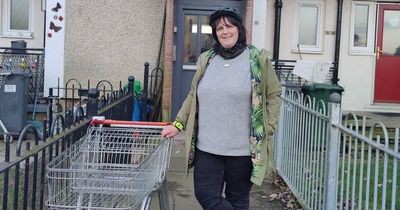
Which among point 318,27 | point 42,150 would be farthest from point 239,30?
point 318,27

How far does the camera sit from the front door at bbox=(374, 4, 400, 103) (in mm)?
10984

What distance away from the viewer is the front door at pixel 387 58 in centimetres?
1098

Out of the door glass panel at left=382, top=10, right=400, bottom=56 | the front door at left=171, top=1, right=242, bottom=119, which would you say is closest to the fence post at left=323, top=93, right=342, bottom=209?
the front door at left=171, top=1, right=242, bottom=119

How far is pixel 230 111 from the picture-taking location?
3598 millimetres

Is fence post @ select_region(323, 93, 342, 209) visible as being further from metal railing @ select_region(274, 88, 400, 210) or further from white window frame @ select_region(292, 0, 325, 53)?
white window frame @ select_region(292, 0, 325, 53)

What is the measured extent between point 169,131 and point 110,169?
1.50 ft

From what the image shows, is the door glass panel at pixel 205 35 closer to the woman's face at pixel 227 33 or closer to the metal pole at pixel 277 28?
the metal pole at pixel 277 28

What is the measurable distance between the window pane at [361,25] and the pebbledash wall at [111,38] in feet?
13.9

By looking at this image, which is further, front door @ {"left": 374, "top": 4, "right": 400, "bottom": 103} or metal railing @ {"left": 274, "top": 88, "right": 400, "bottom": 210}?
front door @ {"left": 374, "top": 4, "right": 400, "bottom": 103}

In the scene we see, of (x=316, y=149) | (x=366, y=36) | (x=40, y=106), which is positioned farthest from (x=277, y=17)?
(x=316, y=149)

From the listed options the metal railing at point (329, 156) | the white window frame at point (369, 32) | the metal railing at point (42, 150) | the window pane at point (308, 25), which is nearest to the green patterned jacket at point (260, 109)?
the metal railing at point (329, 156)

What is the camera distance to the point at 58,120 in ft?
12.5

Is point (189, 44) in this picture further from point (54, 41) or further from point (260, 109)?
point (260, 109)

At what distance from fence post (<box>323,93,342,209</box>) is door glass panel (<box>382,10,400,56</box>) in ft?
24.5
